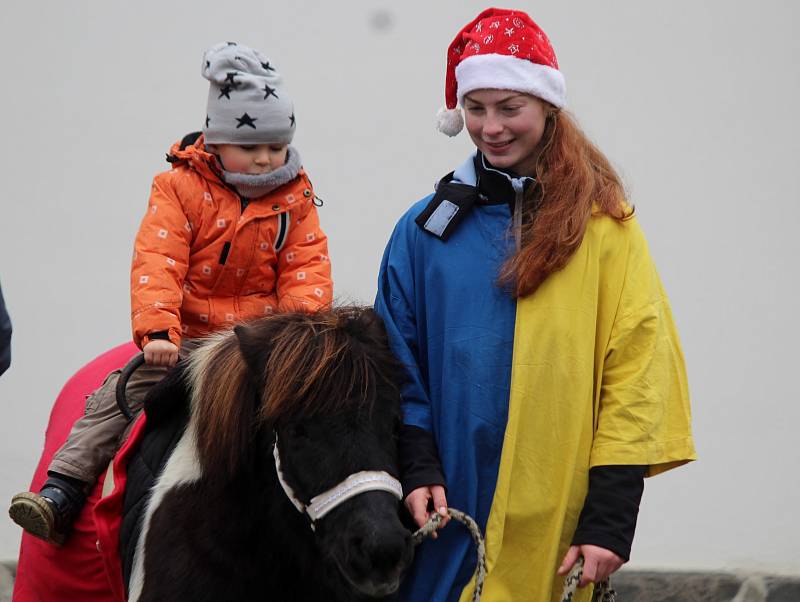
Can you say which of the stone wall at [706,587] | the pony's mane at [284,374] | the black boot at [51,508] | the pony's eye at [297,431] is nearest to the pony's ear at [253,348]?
the pony's mane at [284,374]

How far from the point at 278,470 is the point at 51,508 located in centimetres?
63

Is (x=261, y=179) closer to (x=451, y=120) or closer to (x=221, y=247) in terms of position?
(x=221, y=247)

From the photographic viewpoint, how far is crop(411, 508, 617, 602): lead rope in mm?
1739

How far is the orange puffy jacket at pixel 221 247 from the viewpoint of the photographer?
8.20ft

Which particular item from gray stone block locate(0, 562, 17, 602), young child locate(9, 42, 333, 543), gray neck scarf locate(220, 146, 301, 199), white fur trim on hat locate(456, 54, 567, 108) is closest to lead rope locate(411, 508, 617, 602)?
white fur trim on hat locate(456, 54, 567, 108)

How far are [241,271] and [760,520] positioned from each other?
1.88 meters

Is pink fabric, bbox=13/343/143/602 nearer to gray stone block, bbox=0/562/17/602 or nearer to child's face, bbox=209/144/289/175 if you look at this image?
child's face, bbox=209/144/289/175

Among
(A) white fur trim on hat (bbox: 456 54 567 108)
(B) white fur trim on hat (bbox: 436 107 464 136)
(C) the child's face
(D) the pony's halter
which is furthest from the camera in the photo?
(C) the child's face

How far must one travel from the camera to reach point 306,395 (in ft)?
5.94

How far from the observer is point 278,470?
1.84 meters

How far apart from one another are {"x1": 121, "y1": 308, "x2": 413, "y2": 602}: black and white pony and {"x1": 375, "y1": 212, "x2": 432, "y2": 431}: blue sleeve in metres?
0.02

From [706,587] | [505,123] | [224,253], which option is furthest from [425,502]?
[706,587]

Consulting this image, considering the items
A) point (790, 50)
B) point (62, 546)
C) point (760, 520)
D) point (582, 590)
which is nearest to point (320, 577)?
point (582, 590)

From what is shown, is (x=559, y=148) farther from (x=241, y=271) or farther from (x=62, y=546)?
(x=62, y=546)
